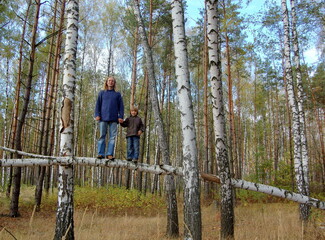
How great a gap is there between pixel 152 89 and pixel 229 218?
361 cm

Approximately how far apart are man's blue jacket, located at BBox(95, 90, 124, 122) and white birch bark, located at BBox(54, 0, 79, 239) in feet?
1.98

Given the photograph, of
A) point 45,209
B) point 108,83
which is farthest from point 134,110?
point 45,209

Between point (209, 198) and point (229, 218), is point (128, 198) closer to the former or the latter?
point (209, 198)

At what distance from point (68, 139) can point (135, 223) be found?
4781mm

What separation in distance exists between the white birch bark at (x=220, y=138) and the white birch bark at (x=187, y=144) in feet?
4.46

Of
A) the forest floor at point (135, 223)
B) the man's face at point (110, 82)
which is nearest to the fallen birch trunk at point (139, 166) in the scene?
the forest floor at point (135, 223)

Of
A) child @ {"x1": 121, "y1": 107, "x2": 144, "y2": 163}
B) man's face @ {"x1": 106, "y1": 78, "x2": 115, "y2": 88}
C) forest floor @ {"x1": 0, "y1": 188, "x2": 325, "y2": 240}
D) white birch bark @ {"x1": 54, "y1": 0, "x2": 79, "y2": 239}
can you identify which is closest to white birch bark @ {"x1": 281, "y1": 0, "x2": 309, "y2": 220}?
forest floor @ {"x1": 0, "y1": 188, "x2": 325, "y2": 240}

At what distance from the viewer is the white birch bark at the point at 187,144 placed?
3379 millimetres

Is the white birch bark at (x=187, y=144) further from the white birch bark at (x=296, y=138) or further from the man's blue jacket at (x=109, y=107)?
the white birch bark at (x=296, y=138)

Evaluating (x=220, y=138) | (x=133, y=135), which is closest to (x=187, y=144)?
(x=220, y=138)

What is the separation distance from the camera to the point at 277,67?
1883 centimetres

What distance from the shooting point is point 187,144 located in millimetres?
3533

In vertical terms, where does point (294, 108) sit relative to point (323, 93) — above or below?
below

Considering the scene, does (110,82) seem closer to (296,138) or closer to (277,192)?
(277,192)
